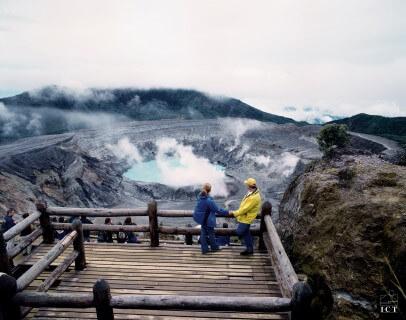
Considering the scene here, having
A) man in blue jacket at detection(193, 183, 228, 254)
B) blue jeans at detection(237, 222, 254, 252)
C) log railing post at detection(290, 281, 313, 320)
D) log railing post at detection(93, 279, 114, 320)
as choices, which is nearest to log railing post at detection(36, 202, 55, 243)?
man in blue jacket at detection(193, 183, 228, 254)

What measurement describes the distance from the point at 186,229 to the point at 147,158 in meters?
70.3

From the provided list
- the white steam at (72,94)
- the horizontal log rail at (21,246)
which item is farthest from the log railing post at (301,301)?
the white steam at (72,94)

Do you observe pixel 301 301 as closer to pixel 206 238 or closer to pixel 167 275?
pixel 167 275

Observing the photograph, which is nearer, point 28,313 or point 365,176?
point 28,313

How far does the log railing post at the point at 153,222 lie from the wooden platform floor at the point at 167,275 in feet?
0.76

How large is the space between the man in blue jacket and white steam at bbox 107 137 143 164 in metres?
66.7

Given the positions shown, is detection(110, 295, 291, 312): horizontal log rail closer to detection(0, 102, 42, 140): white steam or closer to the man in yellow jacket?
the man in yellow jacket

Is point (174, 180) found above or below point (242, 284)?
below

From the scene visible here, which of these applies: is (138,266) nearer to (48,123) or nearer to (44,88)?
(48,123)

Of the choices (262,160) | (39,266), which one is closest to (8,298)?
(39,266)

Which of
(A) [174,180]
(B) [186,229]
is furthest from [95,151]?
(B) [186,229]

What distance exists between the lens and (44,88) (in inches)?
4181

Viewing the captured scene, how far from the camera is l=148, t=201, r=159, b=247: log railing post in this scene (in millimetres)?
8406

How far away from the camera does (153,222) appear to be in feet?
28.4
